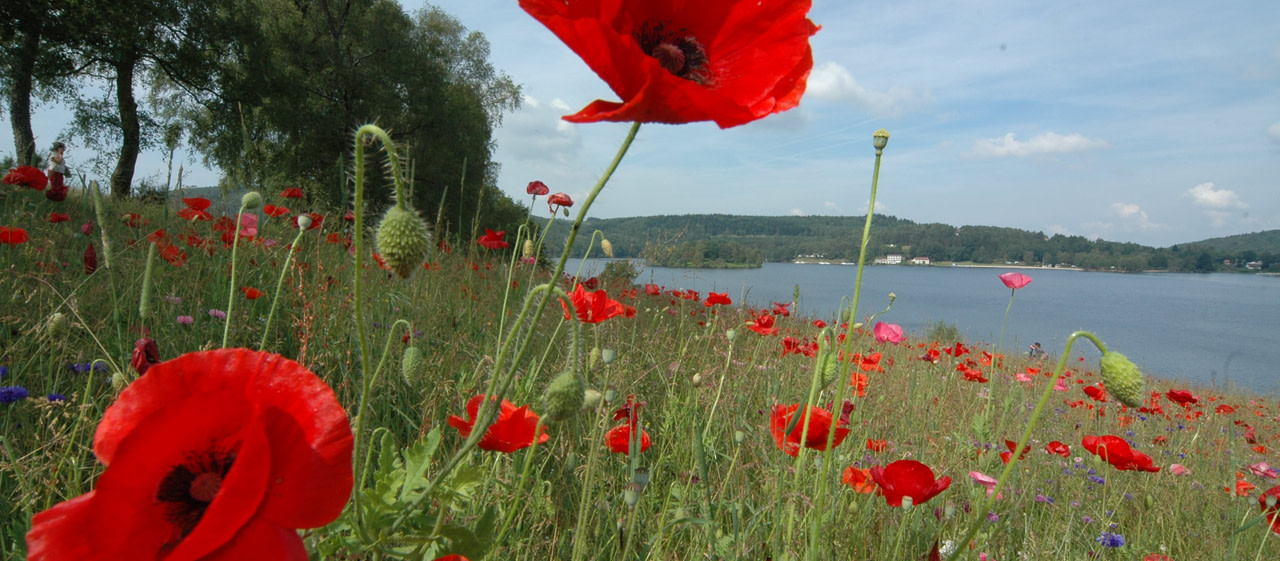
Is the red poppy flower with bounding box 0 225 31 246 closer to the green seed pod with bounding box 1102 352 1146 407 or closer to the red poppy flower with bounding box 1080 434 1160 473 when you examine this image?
the green seed pod with bounding box 1102 352 1146 407

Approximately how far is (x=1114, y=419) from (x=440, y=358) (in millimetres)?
4674

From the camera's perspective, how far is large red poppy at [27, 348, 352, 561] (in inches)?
19.4

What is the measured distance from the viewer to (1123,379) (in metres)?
0.87

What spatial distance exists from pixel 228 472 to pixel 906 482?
1.21m

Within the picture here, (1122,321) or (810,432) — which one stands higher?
(810,432)

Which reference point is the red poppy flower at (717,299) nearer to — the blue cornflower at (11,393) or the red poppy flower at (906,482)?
the red poppy flower at (906,482)

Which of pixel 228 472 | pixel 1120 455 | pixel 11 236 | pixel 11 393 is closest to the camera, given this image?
pixel 228 472

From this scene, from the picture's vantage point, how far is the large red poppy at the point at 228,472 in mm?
493

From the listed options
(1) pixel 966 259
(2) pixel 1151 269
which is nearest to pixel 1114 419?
(1) pixel 966 259

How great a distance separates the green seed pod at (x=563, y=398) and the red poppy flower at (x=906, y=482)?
2.61 ft

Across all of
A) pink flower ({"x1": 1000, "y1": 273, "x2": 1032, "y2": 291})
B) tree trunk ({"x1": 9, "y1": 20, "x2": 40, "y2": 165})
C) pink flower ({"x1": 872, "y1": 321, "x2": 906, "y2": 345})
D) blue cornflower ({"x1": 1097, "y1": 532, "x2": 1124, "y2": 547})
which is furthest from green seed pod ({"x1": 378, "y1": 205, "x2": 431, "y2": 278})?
tree trunk ({"x1": 9, "y1": 20, "x2": 40, "y2": 165})

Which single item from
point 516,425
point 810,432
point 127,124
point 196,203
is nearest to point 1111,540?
point 810,432

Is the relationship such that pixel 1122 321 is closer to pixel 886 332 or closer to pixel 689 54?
pixel 886 332

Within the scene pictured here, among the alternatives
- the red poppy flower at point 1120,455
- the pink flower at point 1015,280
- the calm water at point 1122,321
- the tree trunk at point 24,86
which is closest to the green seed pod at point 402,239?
the red poppy flower at point 1120,455
